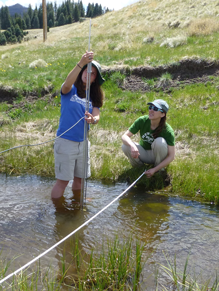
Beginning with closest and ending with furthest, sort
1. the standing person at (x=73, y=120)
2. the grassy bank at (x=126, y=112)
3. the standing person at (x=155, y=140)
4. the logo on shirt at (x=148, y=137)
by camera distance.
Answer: the standing person at (x=73, y=120) → the standing person at (x=155, y=140) → the logo on shirt at (x=148, y=137) → the grassy bank at (x=126, y=112)

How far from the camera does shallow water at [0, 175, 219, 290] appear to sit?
9.71 feet

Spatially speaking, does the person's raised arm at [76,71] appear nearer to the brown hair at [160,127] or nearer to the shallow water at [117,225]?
the shallow water at [117,225]

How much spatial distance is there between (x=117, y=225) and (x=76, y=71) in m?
1.94

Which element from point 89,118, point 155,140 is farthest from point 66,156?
point 155,140

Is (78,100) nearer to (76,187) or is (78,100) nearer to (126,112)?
(76,187)

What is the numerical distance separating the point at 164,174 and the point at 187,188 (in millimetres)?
503

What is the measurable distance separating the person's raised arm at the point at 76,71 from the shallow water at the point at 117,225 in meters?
Result: 1.67

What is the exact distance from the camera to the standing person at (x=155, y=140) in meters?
4.67

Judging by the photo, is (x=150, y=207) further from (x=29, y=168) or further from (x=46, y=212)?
(x=29, y=168)

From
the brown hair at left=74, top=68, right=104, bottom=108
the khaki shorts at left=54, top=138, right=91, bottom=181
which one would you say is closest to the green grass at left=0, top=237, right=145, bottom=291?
the khaki shorts at left=54, top=138, right=91, bottom=181

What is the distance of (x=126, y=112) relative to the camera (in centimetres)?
859

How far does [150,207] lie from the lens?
4320 millimetres

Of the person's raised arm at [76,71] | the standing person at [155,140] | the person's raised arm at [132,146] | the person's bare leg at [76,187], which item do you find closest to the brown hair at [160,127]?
the standing person at [155,140]

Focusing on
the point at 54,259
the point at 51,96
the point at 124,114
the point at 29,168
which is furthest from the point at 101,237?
the point at 51,96
